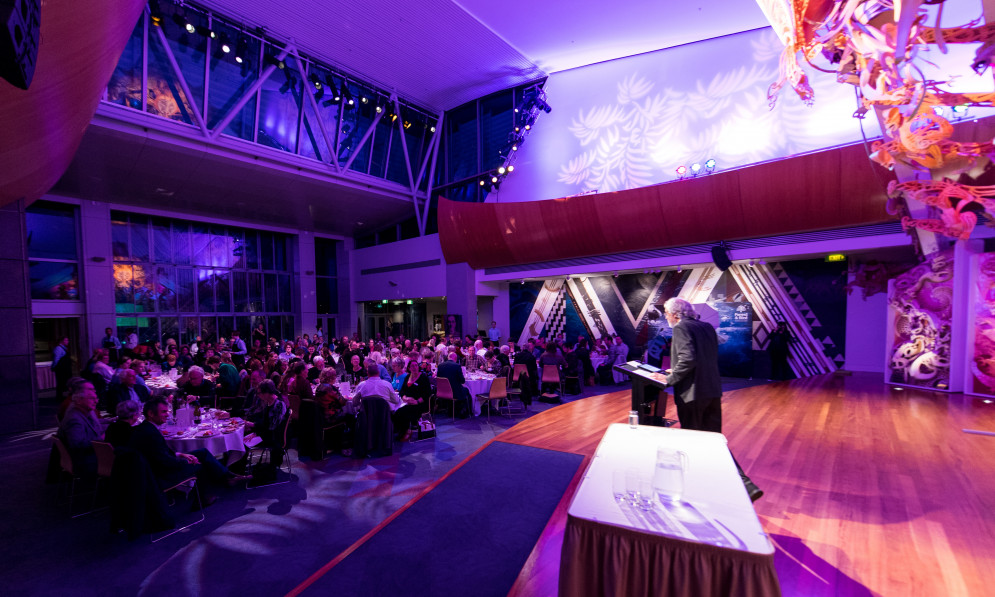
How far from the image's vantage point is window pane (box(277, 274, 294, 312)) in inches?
642

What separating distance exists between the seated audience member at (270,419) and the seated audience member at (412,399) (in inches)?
60.6

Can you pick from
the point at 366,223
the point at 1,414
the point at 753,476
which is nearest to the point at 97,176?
the point at 1,414

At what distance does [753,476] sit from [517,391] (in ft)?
13.5

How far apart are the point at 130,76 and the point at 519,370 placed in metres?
11.4

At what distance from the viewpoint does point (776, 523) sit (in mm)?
3006

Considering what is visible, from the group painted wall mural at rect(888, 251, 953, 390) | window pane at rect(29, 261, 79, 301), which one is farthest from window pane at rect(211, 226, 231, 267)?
painted wall mural at rect(888, 251, 953, 390)

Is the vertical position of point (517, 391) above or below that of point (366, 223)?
below

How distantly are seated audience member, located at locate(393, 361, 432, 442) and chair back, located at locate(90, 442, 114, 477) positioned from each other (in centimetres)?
300

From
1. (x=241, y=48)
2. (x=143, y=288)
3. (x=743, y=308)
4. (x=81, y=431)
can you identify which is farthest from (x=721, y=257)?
(x=143, y=288)

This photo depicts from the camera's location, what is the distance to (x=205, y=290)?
571 inches

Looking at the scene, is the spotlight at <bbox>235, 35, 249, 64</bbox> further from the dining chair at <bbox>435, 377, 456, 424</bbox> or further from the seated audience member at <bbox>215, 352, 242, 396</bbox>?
the dining chair at <bbox>435, 377, 456, 424</bbox>

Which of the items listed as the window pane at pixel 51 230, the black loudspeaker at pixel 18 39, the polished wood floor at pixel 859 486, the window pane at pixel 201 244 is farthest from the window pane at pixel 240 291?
the black loudspeaker at pixel 18 39

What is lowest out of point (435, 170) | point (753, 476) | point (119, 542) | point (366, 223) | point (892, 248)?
point (119, 542)

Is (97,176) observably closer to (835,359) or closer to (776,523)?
(776,523)
